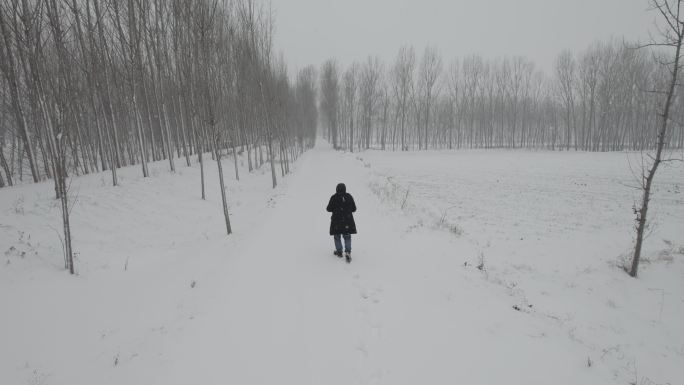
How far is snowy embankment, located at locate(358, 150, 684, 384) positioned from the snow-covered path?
1.60 ft

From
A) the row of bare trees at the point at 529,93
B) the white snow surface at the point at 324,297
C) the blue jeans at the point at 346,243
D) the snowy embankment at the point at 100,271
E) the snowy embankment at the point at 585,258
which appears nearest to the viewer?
the white snow surface at the point at 324,297

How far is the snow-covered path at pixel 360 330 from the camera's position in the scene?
3775 mm

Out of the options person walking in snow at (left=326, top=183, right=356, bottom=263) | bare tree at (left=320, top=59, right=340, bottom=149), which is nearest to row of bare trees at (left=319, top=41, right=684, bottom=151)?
bare tree at (left=320, top=59, right=340, bottom=149)

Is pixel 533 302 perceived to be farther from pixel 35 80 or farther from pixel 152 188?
pixel 152 188

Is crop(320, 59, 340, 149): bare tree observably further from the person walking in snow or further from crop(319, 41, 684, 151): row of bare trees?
the person walking in snow

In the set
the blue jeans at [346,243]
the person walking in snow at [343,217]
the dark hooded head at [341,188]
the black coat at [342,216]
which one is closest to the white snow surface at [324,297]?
the blue jeans at [346,243]

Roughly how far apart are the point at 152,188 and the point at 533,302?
14.5 meters

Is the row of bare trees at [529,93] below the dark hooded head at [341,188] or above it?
above

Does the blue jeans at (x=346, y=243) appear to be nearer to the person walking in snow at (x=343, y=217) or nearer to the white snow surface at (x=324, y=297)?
the person walking in snow at (x=343, y=217)

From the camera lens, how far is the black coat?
22.7ft

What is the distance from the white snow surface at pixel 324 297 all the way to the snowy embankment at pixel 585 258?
0.06 metres

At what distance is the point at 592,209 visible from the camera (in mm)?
13062

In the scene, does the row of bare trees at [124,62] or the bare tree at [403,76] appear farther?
the bare tree at [403,76]

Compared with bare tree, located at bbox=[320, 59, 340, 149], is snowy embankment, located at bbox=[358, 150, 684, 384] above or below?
below
